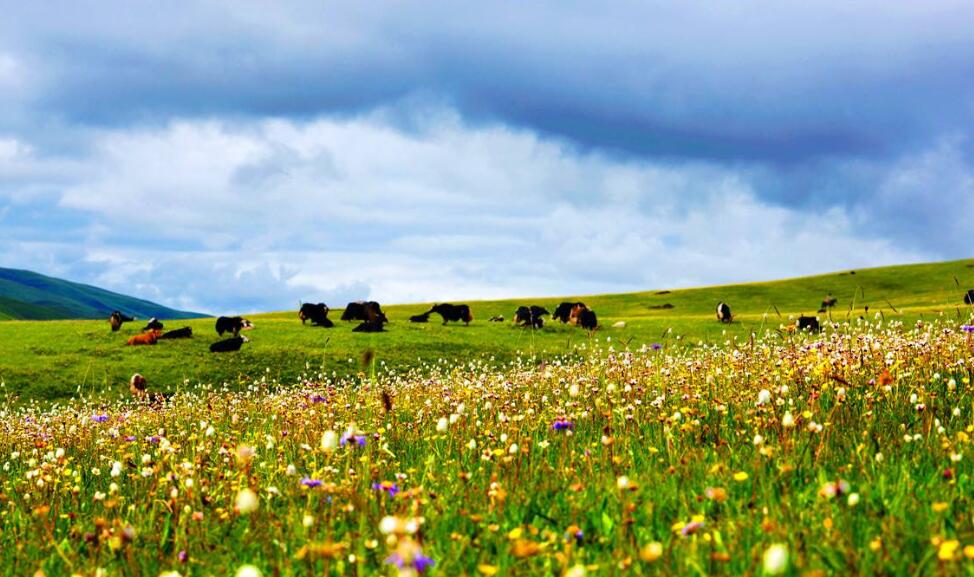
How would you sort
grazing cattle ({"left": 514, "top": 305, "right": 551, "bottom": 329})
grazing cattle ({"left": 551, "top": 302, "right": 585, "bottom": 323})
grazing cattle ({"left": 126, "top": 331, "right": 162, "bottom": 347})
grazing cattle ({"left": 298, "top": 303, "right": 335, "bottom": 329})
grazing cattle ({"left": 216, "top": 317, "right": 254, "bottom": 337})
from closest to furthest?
grazing cattle ({"left": 126, "top": 331, "right": 162, "bottom": 347}) < grazing cattle ({"left": 216, "top": 317, "right": 254, "bottom": 337}) < grazing cattle ({"left": 514, "top": 305, "right": 551, "bottom": 329}) < grazing cattle ({"left": 298, "top": 303, "right": 335, "bottom": 329}) < grazing cattle ({"left": 551, "top": 302, "right": 585, "bottom": 323})

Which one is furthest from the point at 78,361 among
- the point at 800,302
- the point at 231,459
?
the point at 800,302

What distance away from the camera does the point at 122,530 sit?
4.23 metres

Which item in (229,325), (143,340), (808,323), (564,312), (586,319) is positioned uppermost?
(564,312)

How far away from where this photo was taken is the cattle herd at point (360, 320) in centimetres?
3869

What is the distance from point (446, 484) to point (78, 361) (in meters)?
35.7

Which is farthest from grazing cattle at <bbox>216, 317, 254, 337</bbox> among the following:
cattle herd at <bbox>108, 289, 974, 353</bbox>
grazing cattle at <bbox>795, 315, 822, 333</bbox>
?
grazing cattle at <bbox>795, 315, 822, 333</bbox>

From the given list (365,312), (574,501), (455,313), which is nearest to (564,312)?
(455,313)

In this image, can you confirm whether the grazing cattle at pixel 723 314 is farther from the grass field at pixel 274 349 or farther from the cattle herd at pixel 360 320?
the grass field at pixel 274 349

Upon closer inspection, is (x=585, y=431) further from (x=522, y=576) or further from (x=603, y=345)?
(x=603, y=345)

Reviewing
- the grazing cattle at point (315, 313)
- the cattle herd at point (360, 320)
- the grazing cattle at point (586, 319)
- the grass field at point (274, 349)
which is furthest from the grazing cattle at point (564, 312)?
the grazing cattle at point (315, 313)

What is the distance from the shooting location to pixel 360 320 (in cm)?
5166

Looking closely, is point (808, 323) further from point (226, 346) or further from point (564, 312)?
point (226, 346)

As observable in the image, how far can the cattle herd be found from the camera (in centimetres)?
3869

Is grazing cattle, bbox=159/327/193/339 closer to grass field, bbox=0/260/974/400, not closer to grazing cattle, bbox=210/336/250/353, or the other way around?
grass field, bbox=0/260/974/400
